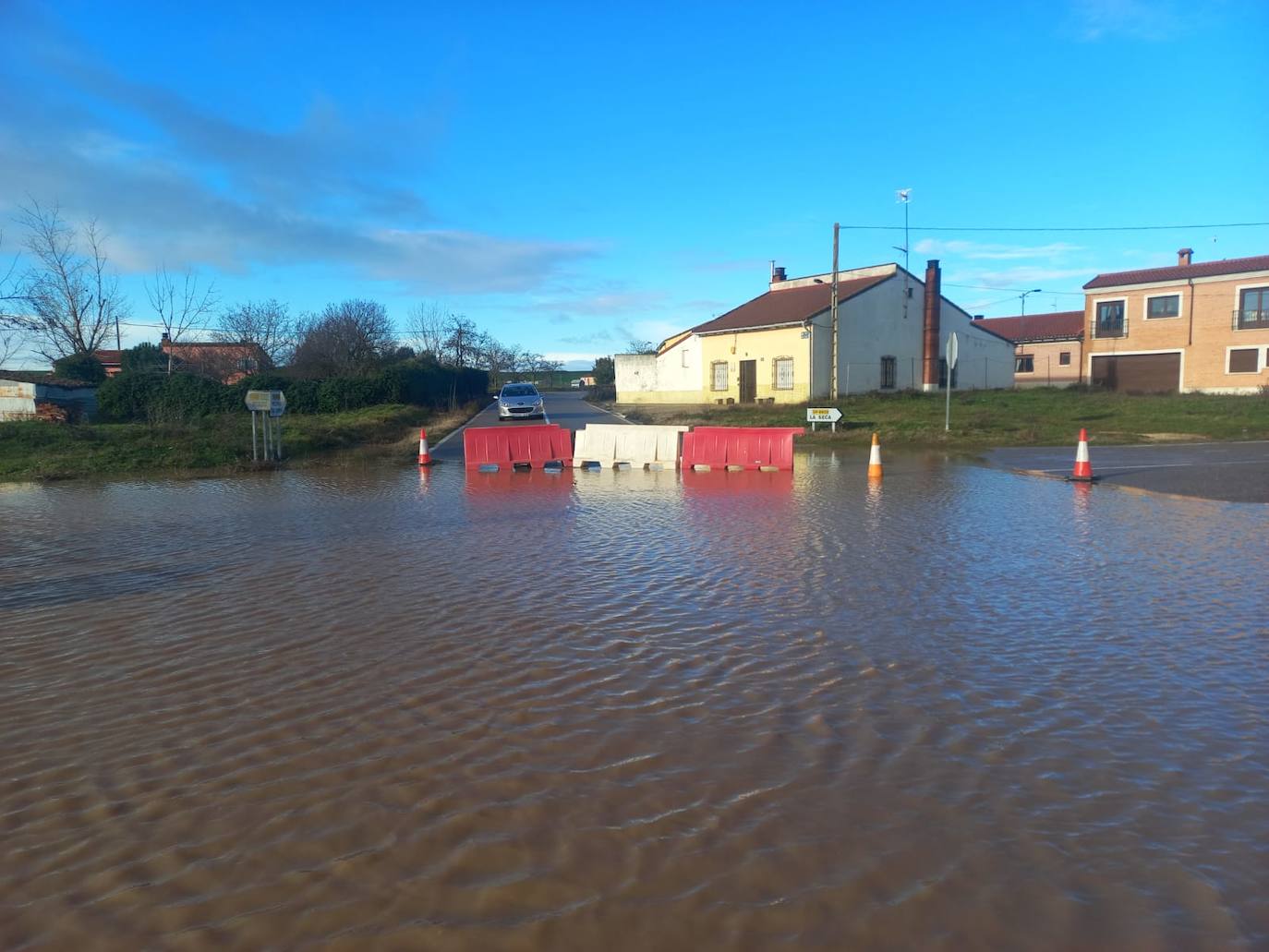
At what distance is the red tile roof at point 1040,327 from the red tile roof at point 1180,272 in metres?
6.49

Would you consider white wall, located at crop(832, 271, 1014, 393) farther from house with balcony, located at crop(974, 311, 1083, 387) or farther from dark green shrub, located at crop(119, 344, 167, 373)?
dark green shrub, located at crop(119, 344, 167, 373)

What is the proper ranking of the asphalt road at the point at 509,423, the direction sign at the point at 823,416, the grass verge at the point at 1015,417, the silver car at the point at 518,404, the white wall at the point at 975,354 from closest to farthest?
the asphalt road at the point at 509,423 → the grass verge at the point at 1015,417 → the direction sign at the point at 823,416 → the silver car at the point at 518,404 → the white wall at the point at 975,354

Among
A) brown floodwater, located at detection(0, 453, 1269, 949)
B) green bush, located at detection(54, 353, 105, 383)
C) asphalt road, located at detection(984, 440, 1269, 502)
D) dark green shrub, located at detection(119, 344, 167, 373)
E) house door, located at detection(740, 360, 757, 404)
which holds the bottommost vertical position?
brown floodwater, located at detection(0, 453, 1269, 949)

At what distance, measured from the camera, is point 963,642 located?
5.47m

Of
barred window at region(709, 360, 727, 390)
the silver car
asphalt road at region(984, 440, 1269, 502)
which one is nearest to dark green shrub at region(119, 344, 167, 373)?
the silver car

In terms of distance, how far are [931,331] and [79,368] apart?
39.3 m

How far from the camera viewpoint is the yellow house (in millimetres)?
36906

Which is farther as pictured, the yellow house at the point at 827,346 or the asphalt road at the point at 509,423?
the yellow house at the point at 827,346

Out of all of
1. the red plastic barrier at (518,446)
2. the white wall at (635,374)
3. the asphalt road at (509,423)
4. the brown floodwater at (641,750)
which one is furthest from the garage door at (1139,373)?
the brown floodwater at (641,750)

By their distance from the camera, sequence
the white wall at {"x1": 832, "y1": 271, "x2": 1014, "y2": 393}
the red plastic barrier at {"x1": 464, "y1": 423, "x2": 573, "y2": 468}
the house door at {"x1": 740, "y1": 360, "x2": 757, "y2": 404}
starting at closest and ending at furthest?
the red plastic barrier at {"x1": 464, "y1": 423, "x2": 573, "y2": 468} < the white wall at {"x1": 832, "y1": 271, "x2": 1014, "y2": 393} < the house door at {"x1": 740, "y1": 360, "x2": 757, "y2": 404}

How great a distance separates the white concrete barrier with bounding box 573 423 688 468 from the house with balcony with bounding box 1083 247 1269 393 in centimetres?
3604

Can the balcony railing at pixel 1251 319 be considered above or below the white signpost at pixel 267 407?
above

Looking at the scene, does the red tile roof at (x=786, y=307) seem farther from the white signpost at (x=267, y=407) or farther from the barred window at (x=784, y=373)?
the white signpost at (x=267, y=407)

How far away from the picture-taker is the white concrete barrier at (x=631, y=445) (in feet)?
Answer: 55.4
